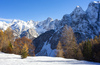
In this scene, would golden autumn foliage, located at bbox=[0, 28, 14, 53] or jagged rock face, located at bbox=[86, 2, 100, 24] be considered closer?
golden autumn foliage, located at bbox=[0, 28, 14, 53]

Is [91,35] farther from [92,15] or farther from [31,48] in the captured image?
[31,48]

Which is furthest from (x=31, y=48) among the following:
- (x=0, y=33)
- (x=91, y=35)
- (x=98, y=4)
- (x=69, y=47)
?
(x=98, y=4)

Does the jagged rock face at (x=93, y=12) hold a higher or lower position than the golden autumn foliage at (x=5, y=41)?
higher

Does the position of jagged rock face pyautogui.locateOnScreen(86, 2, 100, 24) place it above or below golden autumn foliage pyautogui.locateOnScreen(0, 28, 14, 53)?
above

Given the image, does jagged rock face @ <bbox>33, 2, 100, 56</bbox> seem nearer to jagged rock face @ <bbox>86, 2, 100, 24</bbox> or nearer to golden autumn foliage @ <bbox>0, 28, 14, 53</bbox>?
jagged rock face @ <bbox>86, 2, 100, 24</bbox>

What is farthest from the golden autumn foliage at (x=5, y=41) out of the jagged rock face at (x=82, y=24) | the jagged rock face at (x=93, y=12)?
the jagged rock face at (x=93, y=12)

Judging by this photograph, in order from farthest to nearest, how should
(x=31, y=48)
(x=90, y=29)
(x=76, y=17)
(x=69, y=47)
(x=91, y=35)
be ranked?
(x=76, y=17) → (x=90, y=29) → (x=91, y=35) → (x=31, y=48) → (x=69, y=47)

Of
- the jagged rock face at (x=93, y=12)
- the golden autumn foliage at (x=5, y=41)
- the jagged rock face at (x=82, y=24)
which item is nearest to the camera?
the golden autumn foliage at (x=5, y=41)

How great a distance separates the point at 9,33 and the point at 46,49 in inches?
3601

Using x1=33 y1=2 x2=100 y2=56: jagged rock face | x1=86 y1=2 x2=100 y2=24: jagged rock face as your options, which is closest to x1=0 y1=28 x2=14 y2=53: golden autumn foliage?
x1=33 y1=2 x2=100 y2=56: jagged rock face

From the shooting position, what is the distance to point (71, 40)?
2169cm

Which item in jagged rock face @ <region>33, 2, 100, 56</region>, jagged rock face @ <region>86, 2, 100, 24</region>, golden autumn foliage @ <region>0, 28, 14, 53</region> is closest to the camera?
golden autumn foliage @ <region>0, 28, 14, 53</region>

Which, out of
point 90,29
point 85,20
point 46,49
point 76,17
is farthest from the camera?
point 76,17

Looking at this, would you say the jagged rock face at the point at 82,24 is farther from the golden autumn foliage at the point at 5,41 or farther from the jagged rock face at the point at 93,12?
the golden autumn foliage at the point at 5,41
